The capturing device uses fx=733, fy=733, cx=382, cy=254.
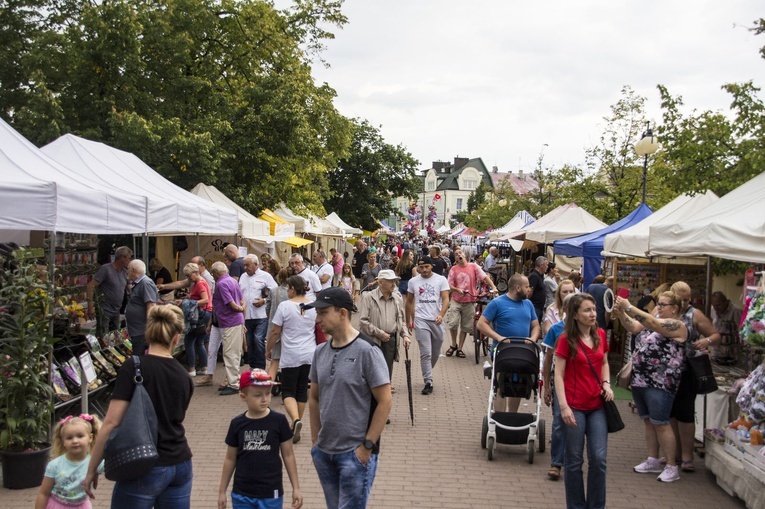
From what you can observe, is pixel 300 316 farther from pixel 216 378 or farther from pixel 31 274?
pixel 216 378

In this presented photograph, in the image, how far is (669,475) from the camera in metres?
6.72

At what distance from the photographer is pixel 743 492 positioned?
19.5 ft

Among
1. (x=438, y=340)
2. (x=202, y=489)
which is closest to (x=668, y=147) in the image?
(x=438, y=340)

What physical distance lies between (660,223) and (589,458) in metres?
5.30

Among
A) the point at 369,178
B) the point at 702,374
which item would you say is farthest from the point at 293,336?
the point at 369,178

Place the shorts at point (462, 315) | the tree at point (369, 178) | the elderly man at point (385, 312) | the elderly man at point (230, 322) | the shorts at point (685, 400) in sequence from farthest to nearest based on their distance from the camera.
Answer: the tree at point (369, 178) < the shorts at point (462, 315) < the elderly man at point (230, 322) < the elderly man at point (385, 312) < the shorts at point (685, 400)

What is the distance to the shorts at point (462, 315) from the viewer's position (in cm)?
1377

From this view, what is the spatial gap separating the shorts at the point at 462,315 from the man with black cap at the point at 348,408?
32.0 ft

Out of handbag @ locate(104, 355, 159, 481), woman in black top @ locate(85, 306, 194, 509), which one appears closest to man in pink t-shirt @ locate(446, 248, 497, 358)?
woman in black top @ locate(85, 306, 194, 509)

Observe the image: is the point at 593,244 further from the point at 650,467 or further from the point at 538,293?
the point at 650,467

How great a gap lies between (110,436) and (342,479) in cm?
125

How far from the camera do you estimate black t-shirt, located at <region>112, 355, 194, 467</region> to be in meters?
3.85

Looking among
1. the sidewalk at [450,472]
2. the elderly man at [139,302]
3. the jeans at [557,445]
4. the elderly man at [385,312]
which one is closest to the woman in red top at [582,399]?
the sidewalk at [450,472]

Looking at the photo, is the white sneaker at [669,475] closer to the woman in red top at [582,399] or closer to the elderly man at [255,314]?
the woman in red top at [582,399]
